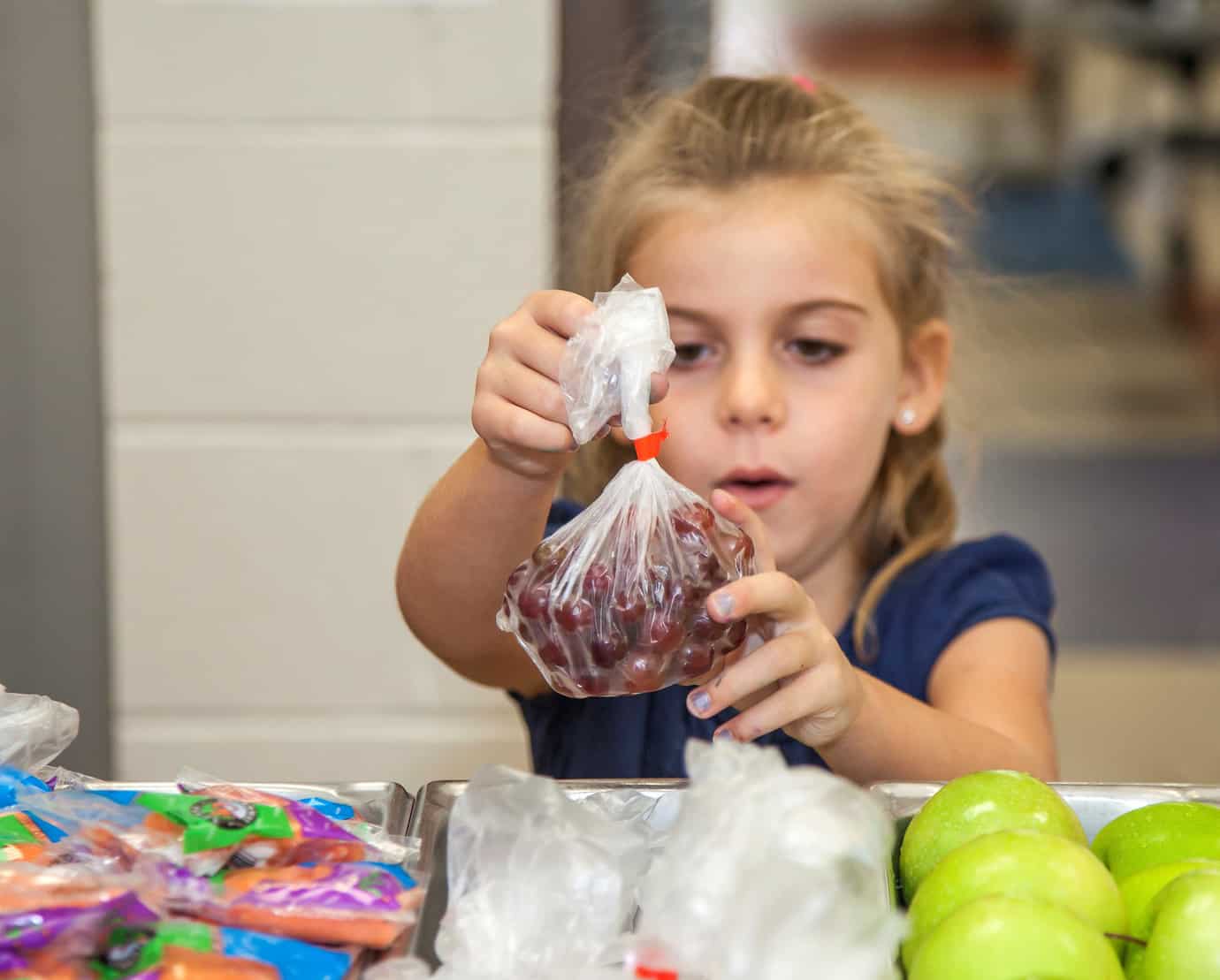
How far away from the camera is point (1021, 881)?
0.73 meters

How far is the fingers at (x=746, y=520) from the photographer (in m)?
0.97

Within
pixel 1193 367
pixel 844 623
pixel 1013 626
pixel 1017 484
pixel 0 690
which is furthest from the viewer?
pixel 1193 367

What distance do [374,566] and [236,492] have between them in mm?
240

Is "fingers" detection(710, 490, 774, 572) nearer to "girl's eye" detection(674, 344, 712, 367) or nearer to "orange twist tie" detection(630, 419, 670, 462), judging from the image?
"orange twist tie" detection(630, 419, 670, 462)

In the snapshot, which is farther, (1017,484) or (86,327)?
(1017,484)

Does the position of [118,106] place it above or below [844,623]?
above

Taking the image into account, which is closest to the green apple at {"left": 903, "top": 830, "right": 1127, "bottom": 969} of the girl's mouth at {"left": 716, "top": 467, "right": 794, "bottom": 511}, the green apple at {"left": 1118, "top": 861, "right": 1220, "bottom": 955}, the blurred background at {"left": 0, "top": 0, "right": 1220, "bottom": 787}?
the green apple at {"left": 1118, "top": 861, "right": 1220, "bottom": 955}

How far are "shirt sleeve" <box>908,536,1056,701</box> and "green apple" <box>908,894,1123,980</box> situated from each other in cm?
70

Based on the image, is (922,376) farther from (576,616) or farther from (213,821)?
(213,821)

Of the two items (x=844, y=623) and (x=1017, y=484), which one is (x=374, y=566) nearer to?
(x=844, y=623)

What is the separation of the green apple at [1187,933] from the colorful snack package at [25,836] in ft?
1.86

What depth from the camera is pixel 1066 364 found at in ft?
27.0

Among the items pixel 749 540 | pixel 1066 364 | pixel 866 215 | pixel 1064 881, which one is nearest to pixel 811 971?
pixel 1064 881

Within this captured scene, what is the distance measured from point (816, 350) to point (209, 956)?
34.0 inches
